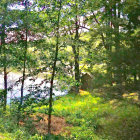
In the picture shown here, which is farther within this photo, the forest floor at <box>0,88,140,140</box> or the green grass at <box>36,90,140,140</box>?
the green grass at <box>36,90,140,140</box>

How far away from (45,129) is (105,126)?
3.19 m

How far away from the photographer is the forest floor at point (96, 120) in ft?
28.8

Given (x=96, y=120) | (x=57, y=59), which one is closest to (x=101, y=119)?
(x=96, y=120)

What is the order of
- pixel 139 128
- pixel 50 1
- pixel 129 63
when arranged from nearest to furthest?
1. pixel 50 1
2. pixel 129 63
3. pixel 139 128

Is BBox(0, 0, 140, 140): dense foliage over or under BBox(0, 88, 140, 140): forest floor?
over

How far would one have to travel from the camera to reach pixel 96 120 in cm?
1088

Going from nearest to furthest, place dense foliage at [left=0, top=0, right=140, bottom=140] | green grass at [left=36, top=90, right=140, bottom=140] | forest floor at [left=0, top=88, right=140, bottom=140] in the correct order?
dense foliage at [left=0, top=0, right=140, bottom=140] → forest floor at [left=0, top=88, right=140, bottom=140] → green grass at [left=36, top=90, right=140, bottom=140]

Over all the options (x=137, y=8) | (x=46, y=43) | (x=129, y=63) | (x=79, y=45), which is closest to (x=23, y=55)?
(x=46, y=43)

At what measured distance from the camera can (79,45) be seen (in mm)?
8398

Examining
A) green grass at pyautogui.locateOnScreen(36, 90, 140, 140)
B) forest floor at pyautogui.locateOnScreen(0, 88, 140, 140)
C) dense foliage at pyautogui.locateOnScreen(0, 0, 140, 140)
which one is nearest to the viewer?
dense foliage at pyautogui.locateOnScreen(0, 0, 140, 140)

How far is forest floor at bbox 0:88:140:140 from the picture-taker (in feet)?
28.8

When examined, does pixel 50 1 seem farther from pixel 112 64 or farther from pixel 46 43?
pixel 112 64

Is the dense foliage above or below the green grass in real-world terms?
above

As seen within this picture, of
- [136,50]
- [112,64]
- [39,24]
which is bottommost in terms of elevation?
[112,64]
